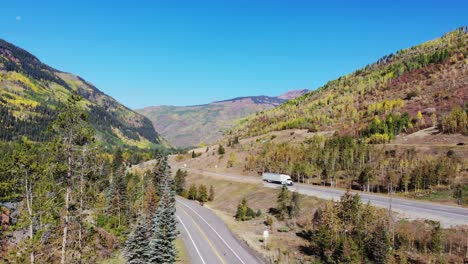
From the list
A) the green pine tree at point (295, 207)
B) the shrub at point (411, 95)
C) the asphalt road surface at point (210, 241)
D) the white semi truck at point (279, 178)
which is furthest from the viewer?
the shrub at point (411, 95)

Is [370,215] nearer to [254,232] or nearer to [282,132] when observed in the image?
[254,232]

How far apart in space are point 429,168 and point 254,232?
34.4m

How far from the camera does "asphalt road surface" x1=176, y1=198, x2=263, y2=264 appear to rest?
38.1 m

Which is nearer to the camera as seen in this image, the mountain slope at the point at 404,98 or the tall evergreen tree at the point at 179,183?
the tall evergreen tree at the point at 179,183

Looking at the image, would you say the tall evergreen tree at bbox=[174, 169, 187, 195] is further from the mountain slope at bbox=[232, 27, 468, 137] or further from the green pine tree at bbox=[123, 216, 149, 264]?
the mountain slope at bbox=[232, 27, 468, 137]

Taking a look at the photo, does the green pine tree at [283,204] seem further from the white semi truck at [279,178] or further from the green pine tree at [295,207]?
the white semi truck at [279,178]

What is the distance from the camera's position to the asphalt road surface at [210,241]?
38.1 meters

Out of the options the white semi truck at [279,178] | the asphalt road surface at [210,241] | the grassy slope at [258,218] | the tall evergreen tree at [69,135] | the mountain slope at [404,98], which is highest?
the mountain slope at [404,98]

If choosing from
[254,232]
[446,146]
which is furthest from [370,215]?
[446,146]

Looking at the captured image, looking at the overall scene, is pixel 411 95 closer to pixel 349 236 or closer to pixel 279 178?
pixel 279 178

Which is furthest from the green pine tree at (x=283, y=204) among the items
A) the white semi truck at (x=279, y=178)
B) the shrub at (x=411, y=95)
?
the shrub at (x=411, y=95)

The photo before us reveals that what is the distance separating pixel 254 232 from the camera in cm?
5019

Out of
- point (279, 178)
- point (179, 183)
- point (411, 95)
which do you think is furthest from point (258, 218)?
point (411, 95)

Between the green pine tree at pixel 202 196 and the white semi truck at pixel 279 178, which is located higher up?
the white semi truck at pixel 279 178
